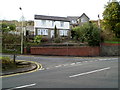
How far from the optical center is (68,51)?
103 ft

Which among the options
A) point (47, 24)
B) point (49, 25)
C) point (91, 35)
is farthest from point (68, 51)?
point (49, 25)

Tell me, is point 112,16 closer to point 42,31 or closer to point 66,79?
point 42,31

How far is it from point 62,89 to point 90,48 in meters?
23.6

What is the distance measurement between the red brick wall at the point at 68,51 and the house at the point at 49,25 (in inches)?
829

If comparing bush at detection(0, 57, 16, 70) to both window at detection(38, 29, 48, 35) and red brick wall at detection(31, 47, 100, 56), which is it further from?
window at detection(38, 29, 48, 35)

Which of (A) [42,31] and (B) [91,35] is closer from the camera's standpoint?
(B) [91,35]

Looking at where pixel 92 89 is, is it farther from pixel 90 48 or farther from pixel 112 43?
pixel 112 43

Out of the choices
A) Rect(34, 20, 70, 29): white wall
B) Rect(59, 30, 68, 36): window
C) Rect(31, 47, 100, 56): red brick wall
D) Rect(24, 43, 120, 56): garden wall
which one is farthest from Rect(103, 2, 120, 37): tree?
Rect(59, 30, 68, 36): window

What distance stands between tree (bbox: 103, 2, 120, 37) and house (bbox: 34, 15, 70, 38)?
19.7 meters

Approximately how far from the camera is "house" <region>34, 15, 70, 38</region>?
52.0m

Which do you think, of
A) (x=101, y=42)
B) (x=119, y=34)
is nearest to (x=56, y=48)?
(x=101, y=42)

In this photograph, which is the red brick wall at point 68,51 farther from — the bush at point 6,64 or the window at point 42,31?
the window at point 42,31

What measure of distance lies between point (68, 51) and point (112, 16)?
40.6 ft

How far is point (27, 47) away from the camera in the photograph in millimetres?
32844
